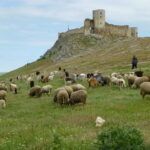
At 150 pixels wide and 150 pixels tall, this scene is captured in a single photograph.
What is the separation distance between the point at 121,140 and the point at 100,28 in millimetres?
133119

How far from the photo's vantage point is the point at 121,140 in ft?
72.1

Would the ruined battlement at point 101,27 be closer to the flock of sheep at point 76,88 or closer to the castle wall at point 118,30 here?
the castle wall at point 118,30

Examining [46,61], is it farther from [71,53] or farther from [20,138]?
[20,138]

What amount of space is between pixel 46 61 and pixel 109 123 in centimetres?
11049

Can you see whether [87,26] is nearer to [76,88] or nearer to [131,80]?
[131,80]

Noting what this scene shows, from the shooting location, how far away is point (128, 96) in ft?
137

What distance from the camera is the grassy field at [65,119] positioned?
2536 cm

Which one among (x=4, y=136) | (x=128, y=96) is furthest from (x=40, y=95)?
(x=4, y=136)

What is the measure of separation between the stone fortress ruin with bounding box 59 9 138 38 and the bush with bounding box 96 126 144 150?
425 ft

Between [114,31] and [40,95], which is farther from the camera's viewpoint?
[114,31]

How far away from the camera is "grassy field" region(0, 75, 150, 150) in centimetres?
2536

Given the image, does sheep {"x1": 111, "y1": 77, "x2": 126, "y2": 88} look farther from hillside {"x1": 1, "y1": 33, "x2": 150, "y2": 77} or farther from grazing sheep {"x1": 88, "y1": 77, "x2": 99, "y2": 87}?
hillside {"x1": 1, "y1": 33, "x2": 150, "y2": 77}

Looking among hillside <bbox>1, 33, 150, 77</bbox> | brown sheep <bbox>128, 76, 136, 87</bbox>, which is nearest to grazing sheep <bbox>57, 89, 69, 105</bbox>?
brown sheep <bbox>128, 76, 136, 87</bbox>

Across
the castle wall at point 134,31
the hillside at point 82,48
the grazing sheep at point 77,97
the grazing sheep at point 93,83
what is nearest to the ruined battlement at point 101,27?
the castle wall at point 134,31
